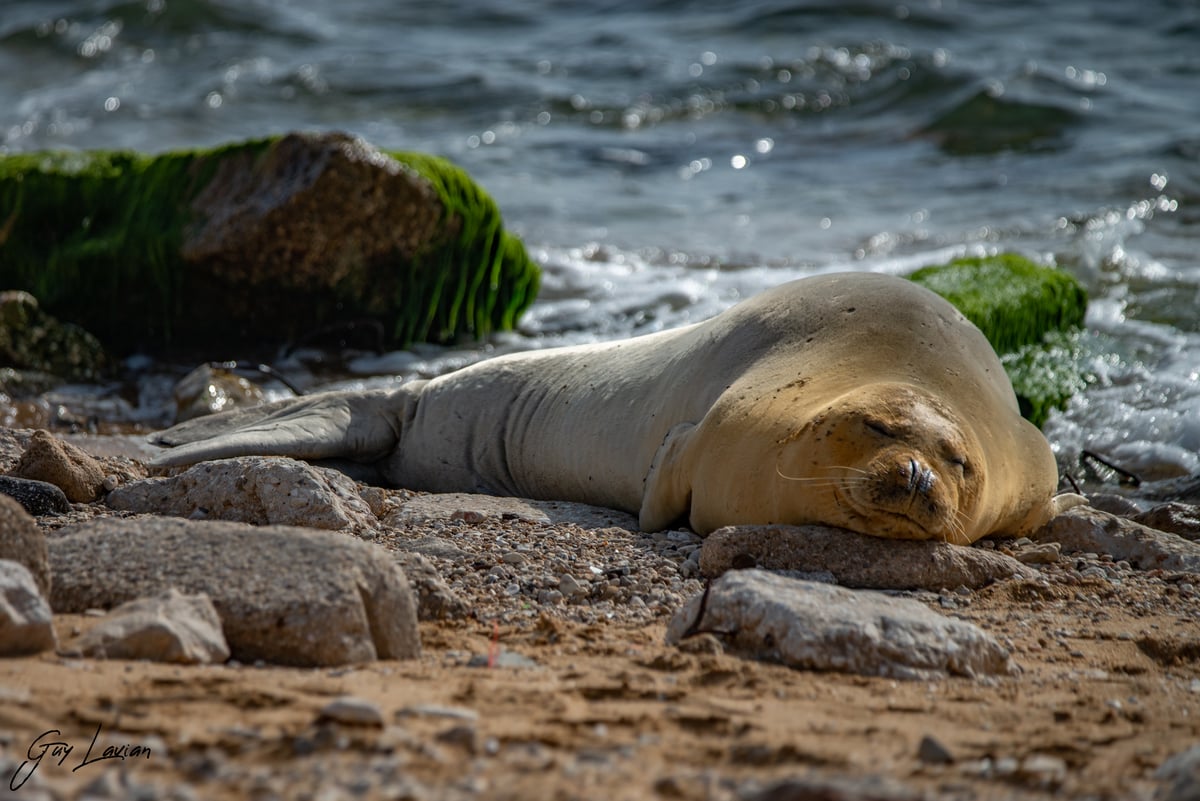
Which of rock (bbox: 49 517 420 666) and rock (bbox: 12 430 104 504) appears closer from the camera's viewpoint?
rock (bbox: 49 517 420 666)

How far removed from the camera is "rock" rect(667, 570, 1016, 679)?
322 cm

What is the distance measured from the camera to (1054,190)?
→ 12875 millimetres

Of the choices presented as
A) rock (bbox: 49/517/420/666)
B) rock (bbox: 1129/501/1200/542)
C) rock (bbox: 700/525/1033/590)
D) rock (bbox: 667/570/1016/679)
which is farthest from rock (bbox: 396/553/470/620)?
rock (bbox: 1129/501/1200/542)

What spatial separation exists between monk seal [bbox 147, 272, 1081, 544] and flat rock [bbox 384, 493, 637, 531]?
0.16 meters

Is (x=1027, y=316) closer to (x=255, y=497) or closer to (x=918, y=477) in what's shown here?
(x=918, y=477)

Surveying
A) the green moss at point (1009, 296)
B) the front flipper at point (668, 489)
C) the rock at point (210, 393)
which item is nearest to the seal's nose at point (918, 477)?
the front flipper at point (668, 489)

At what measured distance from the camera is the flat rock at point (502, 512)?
4785 mm

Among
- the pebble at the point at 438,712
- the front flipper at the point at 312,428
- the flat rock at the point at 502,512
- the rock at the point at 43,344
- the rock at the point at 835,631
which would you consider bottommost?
the rock at the point at 43,344

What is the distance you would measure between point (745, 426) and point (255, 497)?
1593 mm

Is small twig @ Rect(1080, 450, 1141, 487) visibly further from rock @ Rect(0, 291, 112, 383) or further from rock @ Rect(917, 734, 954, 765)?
rock @ Rect(0, 291, 112, 383)

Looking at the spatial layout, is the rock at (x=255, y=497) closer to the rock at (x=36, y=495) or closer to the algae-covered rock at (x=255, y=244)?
the rock at (x=36, y=495)

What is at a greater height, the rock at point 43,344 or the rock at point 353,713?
the rock at point 353,713

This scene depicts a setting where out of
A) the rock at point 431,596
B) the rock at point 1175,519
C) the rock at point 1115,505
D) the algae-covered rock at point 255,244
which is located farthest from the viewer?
the algae-covered rock at point 255,244

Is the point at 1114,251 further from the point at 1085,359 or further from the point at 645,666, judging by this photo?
the point at 645,666
